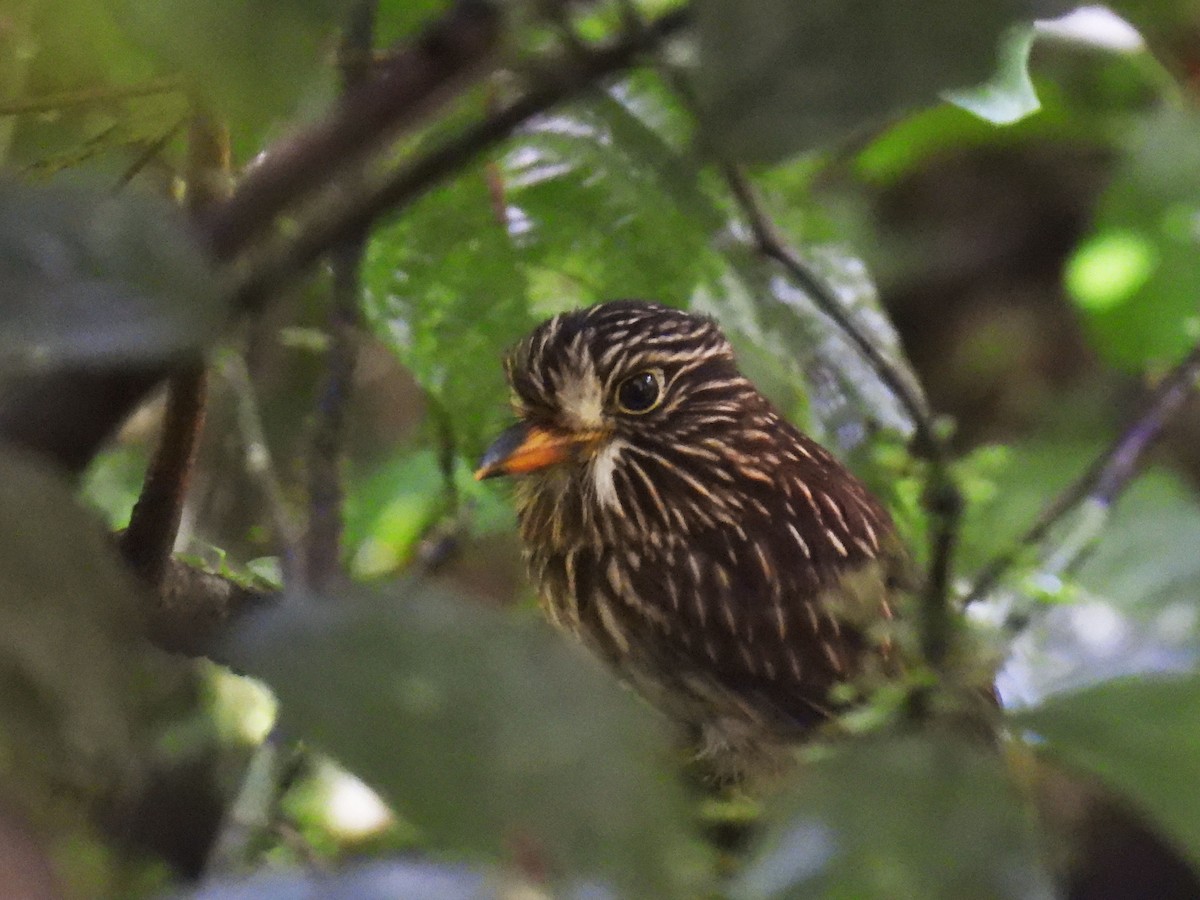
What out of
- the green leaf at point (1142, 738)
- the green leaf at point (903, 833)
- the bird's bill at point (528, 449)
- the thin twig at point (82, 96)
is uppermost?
the thin twig at point (82, 96)

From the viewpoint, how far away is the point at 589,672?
1.47 feet

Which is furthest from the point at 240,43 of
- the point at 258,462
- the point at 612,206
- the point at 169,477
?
the point at 258,462

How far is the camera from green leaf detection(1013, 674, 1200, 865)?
0.46m

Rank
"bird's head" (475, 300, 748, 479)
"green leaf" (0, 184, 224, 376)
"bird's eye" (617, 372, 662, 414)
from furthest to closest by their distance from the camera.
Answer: "bird's eye" (617, 372, 662, 414) < "bird's head" (475, 300, 748, 479) < "green leaf" (0, 184, 224, 376)

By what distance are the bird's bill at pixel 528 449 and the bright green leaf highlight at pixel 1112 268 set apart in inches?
26.5

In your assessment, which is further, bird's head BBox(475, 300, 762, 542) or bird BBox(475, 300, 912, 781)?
bird's head BBox(475, 300, 762, 542)

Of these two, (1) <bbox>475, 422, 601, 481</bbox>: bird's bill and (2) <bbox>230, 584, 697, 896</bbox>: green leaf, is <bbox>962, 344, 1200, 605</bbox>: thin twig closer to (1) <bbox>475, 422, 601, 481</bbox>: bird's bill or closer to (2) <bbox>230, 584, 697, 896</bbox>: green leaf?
(1) <bbox>475, 422, 601, 481</bbox>: bird's bill

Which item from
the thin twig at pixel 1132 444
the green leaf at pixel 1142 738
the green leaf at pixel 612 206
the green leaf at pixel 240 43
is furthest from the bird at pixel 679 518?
the green leaf at pixel 240 43

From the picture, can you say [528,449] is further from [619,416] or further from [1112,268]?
[1112,268]

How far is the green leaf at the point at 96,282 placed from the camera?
1.31ft

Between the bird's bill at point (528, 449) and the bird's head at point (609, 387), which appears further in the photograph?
the bird's head at point (609, 387)

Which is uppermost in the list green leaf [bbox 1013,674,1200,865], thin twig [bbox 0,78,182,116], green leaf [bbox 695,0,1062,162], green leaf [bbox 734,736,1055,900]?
thin twig [bbox 0,78,182,116]

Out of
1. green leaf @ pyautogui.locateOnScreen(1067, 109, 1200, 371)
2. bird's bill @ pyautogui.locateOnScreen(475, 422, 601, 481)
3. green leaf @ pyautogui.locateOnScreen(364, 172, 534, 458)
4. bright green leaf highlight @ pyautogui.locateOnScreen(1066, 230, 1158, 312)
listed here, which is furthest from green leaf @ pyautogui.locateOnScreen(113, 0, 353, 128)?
bright green leaf highlight @ pyautogui.locateOnScreen(1066, 230, 1158, 312)

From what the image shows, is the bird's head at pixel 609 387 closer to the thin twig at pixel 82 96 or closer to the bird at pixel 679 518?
the bird at pixel 679 518
